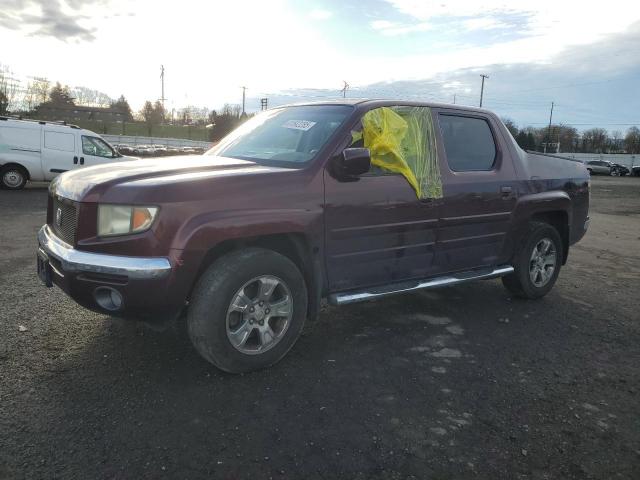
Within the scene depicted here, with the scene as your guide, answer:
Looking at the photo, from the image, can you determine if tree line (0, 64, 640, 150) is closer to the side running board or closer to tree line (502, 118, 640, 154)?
tree line (502, 118, 640, 154)

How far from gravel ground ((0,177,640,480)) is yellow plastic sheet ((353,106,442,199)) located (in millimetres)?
1327

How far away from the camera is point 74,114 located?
7394cm

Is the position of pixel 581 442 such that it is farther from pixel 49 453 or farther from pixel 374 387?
pixel 49 453

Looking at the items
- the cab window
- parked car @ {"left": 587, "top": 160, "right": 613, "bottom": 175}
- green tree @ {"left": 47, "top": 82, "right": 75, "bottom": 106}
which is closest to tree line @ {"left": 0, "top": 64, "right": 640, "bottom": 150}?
green tree @ {"left": 47, "top": 82, "right": 75, "bottom": 106}

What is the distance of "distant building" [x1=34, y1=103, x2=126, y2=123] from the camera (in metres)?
65.0

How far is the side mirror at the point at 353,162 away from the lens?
11.3 feet

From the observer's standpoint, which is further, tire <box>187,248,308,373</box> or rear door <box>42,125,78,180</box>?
rear door <box>42,125,78,180</box>

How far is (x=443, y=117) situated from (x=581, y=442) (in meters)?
2.81

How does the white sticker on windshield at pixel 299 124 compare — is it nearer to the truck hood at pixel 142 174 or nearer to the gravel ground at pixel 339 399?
the truck hood at pixel 142 174

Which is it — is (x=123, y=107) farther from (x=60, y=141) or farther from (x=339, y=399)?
(x=339, y=399)

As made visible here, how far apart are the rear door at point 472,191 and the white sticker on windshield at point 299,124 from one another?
1.18 m

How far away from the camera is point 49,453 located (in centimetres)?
243

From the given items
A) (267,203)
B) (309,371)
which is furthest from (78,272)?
(309,371)

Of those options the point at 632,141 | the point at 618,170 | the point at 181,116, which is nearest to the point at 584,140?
the point at 632,141
